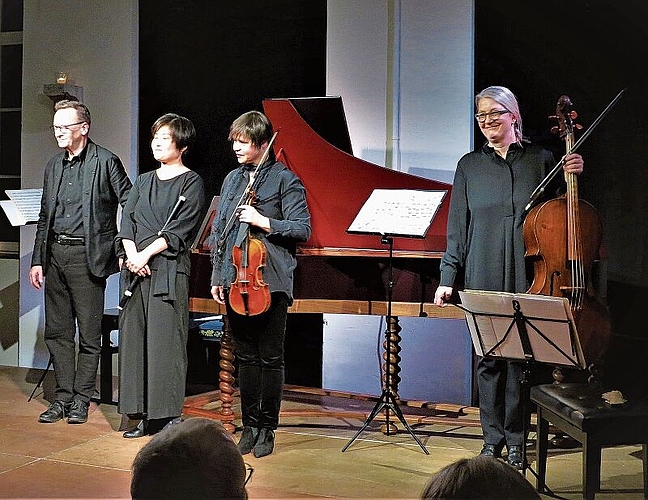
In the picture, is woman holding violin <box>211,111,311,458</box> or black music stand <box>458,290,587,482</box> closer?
black music stand <box>458,290,587,482</box>

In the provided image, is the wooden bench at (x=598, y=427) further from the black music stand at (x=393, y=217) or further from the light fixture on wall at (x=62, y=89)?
the light fixture on wall at (x=62, y=89)

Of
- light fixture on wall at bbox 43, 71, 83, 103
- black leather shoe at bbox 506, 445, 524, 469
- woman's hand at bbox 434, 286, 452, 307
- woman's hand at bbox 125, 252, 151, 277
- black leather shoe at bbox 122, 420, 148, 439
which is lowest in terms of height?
black leather shoe at bbox 122, 420, 148, 439

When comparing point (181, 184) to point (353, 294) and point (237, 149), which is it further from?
point (353, 294)

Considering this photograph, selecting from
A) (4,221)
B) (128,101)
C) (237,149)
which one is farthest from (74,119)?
(4,221)

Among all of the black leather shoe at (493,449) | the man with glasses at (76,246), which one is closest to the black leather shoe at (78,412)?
the man with glasses at (76,246)

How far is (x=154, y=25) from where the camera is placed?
6.48 metres

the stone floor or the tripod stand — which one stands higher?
the tripod stand

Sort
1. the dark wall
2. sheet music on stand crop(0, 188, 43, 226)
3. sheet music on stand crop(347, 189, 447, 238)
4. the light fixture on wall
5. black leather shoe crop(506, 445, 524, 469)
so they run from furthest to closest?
the light fixture on wall
the dark wall
sheet music on stand crop(0, 188, 43, 226)
sheet music on stand crop(347, 189, 447, 238)
black leather shoe crop(506, 445, 524, 469)

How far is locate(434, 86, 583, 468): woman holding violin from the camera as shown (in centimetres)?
408

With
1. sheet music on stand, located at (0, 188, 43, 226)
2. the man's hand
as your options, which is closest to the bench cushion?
the man's hand

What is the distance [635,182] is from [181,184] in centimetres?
220

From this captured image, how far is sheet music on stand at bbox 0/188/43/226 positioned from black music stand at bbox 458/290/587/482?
2.96 meters

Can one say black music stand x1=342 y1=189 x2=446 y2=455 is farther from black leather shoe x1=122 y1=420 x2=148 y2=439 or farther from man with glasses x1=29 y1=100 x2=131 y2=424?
man with glasses x1=29 y1=100 x2=131 y2=424

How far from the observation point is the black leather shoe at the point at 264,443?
4324mm
